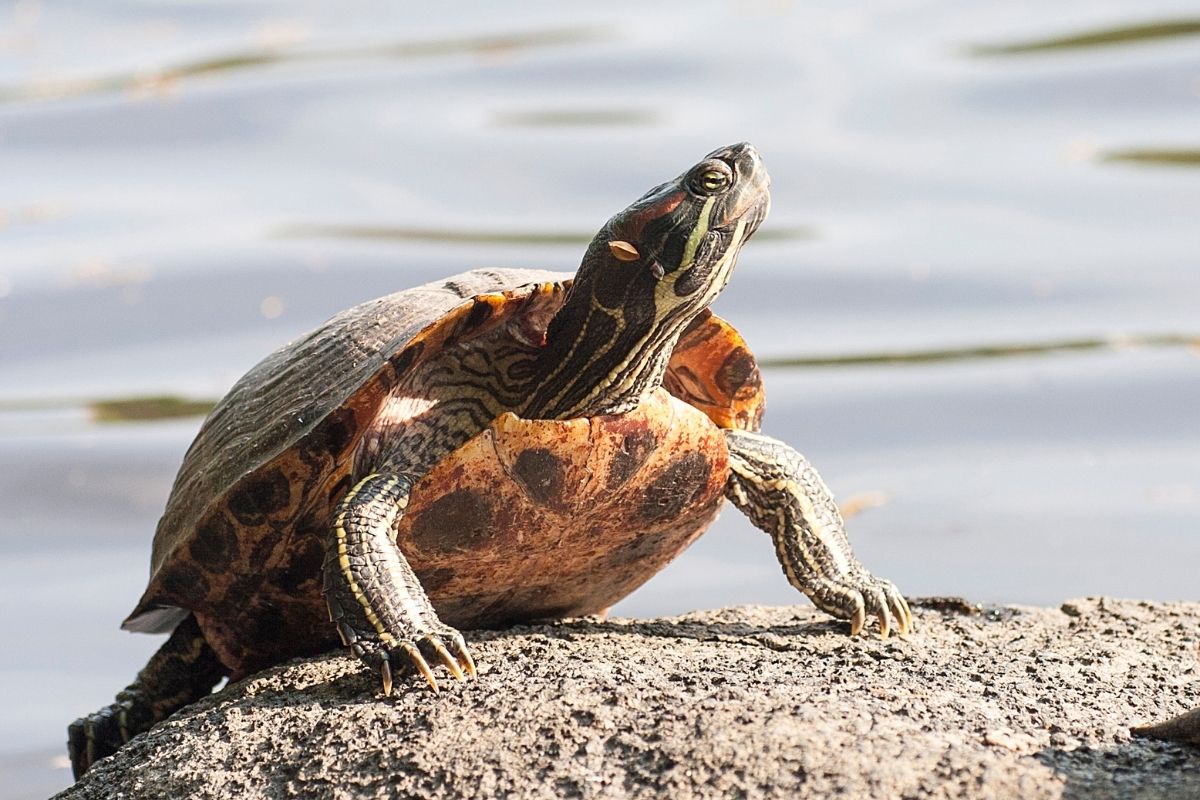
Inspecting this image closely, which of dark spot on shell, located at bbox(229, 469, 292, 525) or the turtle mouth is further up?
the turtle mouth

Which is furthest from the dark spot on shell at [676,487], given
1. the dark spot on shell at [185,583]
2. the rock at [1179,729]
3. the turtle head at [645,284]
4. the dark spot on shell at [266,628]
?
the rock at [1179,729]

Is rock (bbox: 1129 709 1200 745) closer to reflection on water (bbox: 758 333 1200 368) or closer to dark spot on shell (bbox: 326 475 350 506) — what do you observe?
dark spot on shell (bbox: 326 475 350 506)

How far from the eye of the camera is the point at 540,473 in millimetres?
3545

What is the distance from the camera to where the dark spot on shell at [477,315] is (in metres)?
3.68

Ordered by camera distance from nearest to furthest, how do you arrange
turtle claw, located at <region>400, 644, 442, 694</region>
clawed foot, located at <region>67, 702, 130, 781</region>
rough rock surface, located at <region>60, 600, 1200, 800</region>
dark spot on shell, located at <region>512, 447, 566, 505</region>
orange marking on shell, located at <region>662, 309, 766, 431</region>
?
rough rock surface, located at <region>60, 600, 1200, 800</region>, turtle claw, located at <region>400, 644, 442, 694</region>, dark spot on shell, located at <region>512, 447, 566, 505</region>, clawed foot, located at <region>67, 702, 130, 781</region>, orange marking on shell, located at <region>662, 309, 766, 431</region>

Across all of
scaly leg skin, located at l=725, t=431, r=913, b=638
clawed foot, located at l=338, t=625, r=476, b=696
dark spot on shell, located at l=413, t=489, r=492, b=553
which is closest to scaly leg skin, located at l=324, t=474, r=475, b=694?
clawed foot, located at l=338, t=625, r=476, b=696

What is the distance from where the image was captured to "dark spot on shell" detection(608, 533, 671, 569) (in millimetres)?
3922

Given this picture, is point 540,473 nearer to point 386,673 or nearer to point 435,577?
point 435,577

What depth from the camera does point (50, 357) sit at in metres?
8.20

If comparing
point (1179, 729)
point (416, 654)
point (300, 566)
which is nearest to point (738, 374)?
point (300, 566)

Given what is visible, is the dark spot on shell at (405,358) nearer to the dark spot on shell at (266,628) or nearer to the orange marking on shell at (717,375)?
the dark spot on shell at (266,628)

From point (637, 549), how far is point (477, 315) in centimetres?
75

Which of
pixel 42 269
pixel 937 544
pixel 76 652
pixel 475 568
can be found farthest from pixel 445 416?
pixel 42 269

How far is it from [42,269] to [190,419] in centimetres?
244
